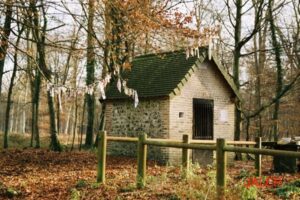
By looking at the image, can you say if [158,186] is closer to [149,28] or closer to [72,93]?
[72,93]

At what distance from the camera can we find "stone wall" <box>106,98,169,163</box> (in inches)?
664

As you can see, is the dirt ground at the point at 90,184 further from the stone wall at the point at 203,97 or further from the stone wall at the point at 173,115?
the stone wall at the point at 203,97

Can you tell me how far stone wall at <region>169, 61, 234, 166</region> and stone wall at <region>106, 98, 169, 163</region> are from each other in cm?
39

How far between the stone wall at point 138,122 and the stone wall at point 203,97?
0.39m

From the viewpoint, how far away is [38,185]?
10430mm

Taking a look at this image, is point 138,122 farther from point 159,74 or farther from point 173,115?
point 159,74

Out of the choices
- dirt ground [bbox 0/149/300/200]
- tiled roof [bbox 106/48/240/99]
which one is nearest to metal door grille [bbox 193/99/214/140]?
tiled roof [bbox 106/48/240/99]

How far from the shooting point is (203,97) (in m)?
18.0

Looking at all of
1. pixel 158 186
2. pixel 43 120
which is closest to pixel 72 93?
pixel 158 186

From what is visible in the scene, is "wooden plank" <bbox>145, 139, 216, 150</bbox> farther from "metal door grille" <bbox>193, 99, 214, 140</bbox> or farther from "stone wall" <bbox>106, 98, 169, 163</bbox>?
"metal door grille" <bbox>193, 99, 214, 140</bbox>

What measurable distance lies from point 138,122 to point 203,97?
2976mm

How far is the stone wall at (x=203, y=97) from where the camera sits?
16.9m

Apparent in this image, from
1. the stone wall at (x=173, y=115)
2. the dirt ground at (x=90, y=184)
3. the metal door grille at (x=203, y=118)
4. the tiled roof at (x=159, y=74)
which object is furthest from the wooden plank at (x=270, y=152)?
the metal door grille at (x=203, y=118)

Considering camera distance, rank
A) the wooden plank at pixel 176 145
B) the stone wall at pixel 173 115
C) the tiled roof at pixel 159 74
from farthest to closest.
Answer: the tiled roof at pixel 159 74 < the stone wall at pixel 173 115 < the wooden plank at pixel 176 145
